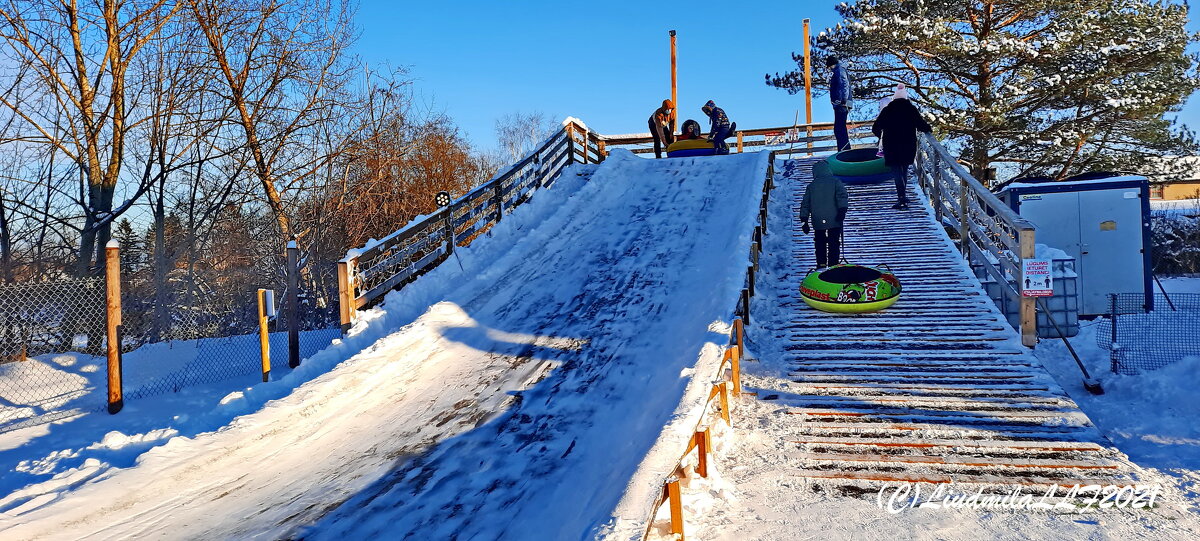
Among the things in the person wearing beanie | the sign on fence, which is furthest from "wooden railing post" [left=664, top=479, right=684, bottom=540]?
the sign on fence

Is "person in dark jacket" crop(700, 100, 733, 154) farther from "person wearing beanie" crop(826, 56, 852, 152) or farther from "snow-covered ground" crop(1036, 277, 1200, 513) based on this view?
"snow-covered ground" crop(1036, 277, 1200, 513)

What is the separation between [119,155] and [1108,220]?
19608mm

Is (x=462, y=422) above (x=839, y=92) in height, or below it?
below

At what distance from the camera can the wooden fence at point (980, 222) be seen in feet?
26.4

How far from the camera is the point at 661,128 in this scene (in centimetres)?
1952

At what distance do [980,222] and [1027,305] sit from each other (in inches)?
115

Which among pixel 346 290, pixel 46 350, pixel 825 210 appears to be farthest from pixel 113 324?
pixel 825 210

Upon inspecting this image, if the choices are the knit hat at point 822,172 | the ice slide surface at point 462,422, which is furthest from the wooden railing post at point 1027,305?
the ice slide surface at point 462,422

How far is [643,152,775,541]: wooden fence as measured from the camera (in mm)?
3703

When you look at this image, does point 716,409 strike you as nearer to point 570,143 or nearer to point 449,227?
point 449,227

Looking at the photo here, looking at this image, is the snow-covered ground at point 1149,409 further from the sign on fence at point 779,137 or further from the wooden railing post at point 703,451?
the sign on fence at point 779,137

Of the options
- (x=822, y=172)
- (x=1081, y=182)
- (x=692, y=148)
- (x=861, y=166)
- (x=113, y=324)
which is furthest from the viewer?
(x=692, y=148)

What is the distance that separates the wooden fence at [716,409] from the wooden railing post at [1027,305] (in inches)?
112

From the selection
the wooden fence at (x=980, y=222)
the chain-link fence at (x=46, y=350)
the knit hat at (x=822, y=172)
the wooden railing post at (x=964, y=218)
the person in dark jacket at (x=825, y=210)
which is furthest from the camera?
the wooden railing post at (x=964, y=218)
